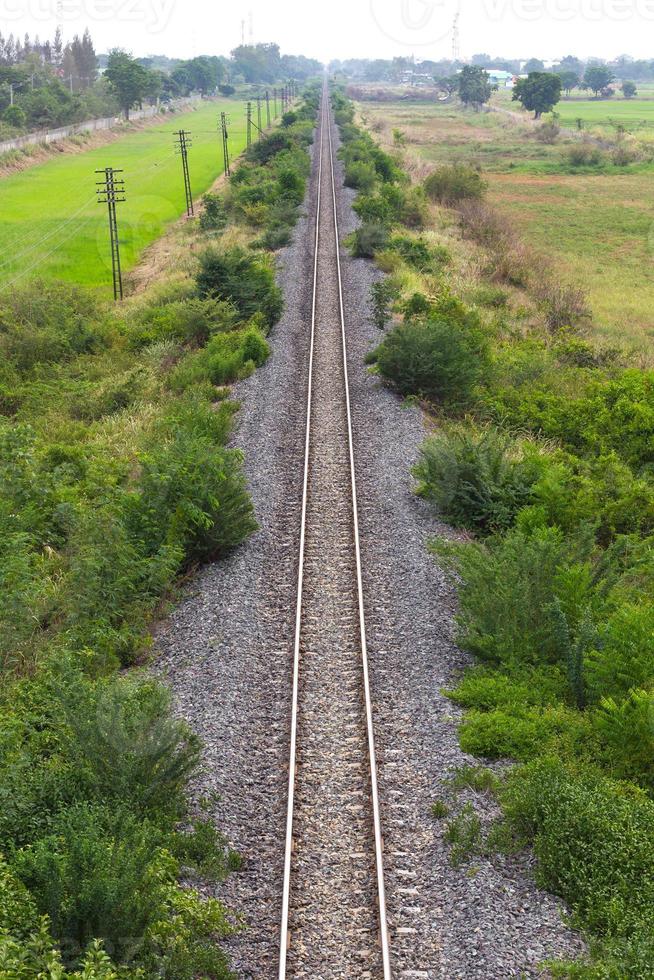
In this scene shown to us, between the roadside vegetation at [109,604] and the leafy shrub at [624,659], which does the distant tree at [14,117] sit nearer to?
the roadside vegetation at [109,604]

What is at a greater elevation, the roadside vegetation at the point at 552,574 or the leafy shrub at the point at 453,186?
the leafy shrub at the point at 453,186

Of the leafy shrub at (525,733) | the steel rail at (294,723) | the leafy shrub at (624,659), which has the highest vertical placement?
the leafy shrub at (624,659)

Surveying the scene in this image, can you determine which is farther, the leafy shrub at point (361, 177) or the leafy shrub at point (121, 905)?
the leafy shrub at point (361, 177)

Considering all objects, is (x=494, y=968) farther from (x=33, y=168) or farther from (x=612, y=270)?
(x=33, y=168)

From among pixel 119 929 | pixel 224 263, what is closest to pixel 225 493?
pixel 119 929

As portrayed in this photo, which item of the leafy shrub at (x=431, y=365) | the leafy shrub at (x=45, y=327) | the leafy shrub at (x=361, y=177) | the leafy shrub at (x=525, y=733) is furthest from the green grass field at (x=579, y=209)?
the leafy shrub at (x=525, y=733)

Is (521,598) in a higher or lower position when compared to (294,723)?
higher

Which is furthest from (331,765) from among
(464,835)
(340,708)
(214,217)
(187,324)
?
(214,217)

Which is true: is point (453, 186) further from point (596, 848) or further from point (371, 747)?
point (596, 848)
